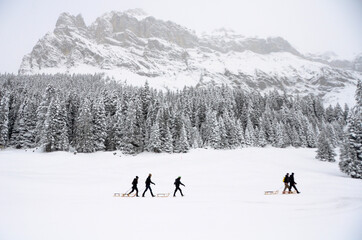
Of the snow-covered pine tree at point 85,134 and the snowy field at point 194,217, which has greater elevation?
the snow-covered pine tree at point 85,134

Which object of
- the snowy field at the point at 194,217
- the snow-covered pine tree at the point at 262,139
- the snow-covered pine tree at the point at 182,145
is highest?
the snow-covered pine tree at the point at 262,139

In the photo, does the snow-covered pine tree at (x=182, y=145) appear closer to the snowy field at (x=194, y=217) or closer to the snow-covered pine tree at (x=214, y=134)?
the snow-covered pine tree at (x=214, y=134)

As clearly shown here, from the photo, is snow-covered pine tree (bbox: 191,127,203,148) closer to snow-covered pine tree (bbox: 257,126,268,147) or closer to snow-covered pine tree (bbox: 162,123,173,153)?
snow-covered pine tree (bbox: 162,123,173,153)

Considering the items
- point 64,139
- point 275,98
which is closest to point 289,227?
point 64,139

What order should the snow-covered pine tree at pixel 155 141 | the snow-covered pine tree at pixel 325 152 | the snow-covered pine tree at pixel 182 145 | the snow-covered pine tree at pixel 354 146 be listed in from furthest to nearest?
the snow-covered pine tree at pixel 182 145 → the snow-covered pine tree at pixel 155 141 → the snow-covered pine tree at pixel 325 152 → the snow-covered pine tree at pixel 354 146

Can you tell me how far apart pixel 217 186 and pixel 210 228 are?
11.2 metres

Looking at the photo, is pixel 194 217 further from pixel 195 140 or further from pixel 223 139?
pixel 223 139

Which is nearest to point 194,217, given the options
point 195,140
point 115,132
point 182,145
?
Result: point 182,145

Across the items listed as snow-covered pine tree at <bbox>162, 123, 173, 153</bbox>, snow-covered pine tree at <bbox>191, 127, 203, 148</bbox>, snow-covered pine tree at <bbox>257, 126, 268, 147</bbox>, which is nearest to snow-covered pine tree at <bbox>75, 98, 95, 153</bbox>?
snow-covered pine tree at <bbox>162, 123, 173, 153</bbox>

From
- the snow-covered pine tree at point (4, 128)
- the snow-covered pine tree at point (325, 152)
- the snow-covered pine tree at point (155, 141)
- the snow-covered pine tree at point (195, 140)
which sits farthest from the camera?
the snow-covered pine tree at point (195, 140)

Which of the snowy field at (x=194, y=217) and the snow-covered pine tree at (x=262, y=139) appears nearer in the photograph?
the snowy field at (x=194, y=217)

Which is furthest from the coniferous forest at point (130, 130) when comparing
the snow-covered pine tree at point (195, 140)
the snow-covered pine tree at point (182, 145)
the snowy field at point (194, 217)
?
the snowy field at point (194, 217)

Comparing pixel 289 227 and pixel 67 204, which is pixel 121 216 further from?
pixel 289 227

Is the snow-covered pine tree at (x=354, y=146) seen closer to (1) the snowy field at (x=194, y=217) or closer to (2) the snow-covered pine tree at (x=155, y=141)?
(1) the snowy field at (x=194, y=217)
